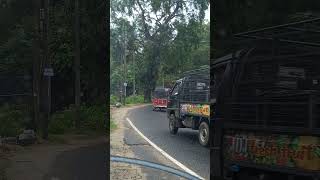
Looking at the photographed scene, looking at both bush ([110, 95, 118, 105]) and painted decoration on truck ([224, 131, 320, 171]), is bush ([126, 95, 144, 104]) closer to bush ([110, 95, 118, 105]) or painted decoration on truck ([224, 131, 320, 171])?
bush ([110, 95, 118, 105])

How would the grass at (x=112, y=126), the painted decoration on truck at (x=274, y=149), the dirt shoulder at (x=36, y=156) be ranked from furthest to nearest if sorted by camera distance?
the grass at (x=112, y=126), the dirt shoulder at (x=36, y=156), the painted decoration on truck at (x=274, y=149)

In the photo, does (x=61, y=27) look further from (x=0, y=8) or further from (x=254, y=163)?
(x=254, y=163)

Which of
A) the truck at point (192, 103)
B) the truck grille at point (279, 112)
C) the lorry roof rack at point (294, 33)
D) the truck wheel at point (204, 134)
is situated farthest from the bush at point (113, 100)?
the lorry roof rack at point (294, 33)

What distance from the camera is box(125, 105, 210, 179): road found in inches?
138

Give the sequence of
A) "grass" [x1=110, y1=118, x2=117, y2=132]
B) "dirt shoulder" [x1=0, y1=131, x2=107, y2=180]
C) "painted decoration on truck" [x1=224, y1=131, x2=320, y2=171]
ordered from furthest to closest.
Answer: "grass" [x1=110, y1=118, x2=117, y2=132], "dirt shoulder" [x1=0, y1=131, x2=107, y2=180], "painted decoration on truck" [x1=224, y1=131, x2=320, y2=171]

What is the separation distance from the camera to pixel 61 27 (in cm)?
354

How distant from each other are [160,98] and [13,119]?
3.46 ft

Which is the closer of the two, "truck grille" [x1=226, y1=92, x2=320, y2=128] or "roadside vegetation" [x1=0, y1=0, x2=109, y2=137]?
"truck grille" [x1=226, y1=92, x2=320, y2=128]

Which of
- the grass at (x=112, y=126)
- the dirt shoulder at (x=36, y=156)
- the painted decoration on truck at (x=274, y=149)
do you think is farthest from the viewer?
the grass at (x=112, y=126)

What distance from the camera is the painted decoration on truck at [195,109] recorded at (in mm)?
3516

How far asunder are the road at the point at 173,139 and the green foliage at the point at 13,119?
0.74 meters

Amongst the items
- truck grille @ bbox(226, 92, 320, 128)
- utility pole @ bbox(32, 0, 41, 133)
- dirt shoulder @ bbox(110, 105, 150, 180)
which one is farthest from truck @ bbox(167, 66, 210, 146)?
utility pole @ bbox(32, 0, 41, 133)

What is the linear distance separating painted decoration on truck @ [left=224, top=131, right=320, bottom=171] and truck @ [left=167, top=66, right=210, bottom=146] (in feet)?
0.66

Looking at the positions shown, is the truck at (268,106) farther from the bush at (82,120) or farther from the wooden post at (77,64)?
the wooden post at (77,64)
